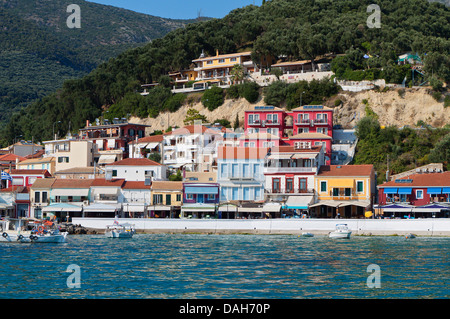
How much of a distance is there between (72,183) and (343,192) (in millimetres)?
29671

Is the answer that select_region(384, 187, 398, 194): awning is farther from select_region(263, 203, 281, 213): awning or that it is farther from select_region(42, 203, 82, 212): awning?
select_region(42, 203, 82, 212): awning

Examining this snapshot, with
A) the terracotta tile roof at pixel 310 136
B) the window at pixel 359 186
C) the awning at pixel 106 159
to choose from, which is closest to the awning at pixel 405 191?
the window at pixel 359 186

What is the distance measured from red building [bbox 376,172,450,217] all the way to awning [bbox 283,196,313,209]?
6.84 m

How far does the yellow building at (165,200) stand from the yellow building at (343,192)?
14.2 meters

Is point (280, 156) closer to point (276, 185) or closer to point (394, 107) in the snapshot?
point (276, 185)

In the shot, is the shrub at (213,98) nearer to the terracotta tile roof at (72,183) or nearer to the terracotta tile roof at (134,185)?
the terracotta tile roof at (134,185)

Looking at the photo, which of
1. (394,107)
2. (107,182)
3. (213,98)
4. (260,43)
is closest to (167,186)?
(107,182)

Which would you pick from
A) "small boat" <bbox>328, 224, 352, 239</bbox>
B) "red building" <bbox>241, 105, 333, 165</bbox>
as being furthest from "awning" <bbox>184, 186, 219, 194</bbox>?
"small boat" <bbox>328, 224, 352, 239</bbox>

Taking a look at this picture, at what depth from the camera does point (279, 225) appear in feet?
195

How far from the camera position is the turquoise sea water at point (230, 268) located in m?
28.7
